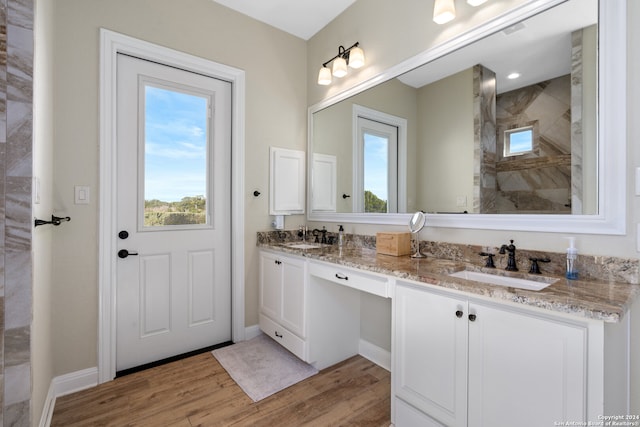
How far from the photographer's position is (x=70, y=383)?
1.93m

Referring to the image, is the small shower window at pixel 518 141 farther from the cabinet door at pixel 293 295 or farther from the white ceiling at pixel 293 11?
the white ceiling at pixel 293 11

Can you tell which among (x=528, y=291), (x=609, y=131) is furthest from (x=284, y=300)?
(x=609, y=131)

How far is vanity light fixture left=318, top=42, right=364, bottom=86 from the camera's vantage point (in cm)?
237

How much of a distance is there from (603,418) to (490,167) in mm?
1145

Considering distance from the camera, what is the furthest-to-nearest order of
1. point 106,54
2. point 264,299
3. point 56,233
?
point 264,299, point 106,54, point 56,233

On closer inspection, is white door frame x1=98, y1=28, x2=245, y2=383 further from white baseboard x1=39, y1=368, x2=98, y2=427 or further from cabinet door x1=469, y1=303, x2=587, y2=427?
cabinet door x1=469, y1=303, x2=587, y2=427

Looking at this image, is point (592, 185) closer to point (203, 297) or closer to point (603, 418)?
point (603, 418)

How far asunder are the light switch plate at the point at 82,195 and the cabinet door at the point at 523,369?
2313mm

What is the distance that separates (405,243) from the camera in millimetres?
2006

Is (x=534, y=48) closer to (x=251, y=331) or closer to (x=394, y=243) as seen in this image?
(x=394, y=243)

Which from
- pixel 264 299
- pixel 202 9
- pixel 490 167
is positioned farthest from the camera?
pixel 264 299

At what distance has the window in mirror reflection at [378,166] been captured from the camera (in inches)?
88.4

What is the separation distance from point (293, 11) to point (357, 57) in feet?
2.59

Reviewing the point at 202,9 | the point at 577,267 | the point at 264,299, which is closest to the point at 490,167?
the point at 577,267
